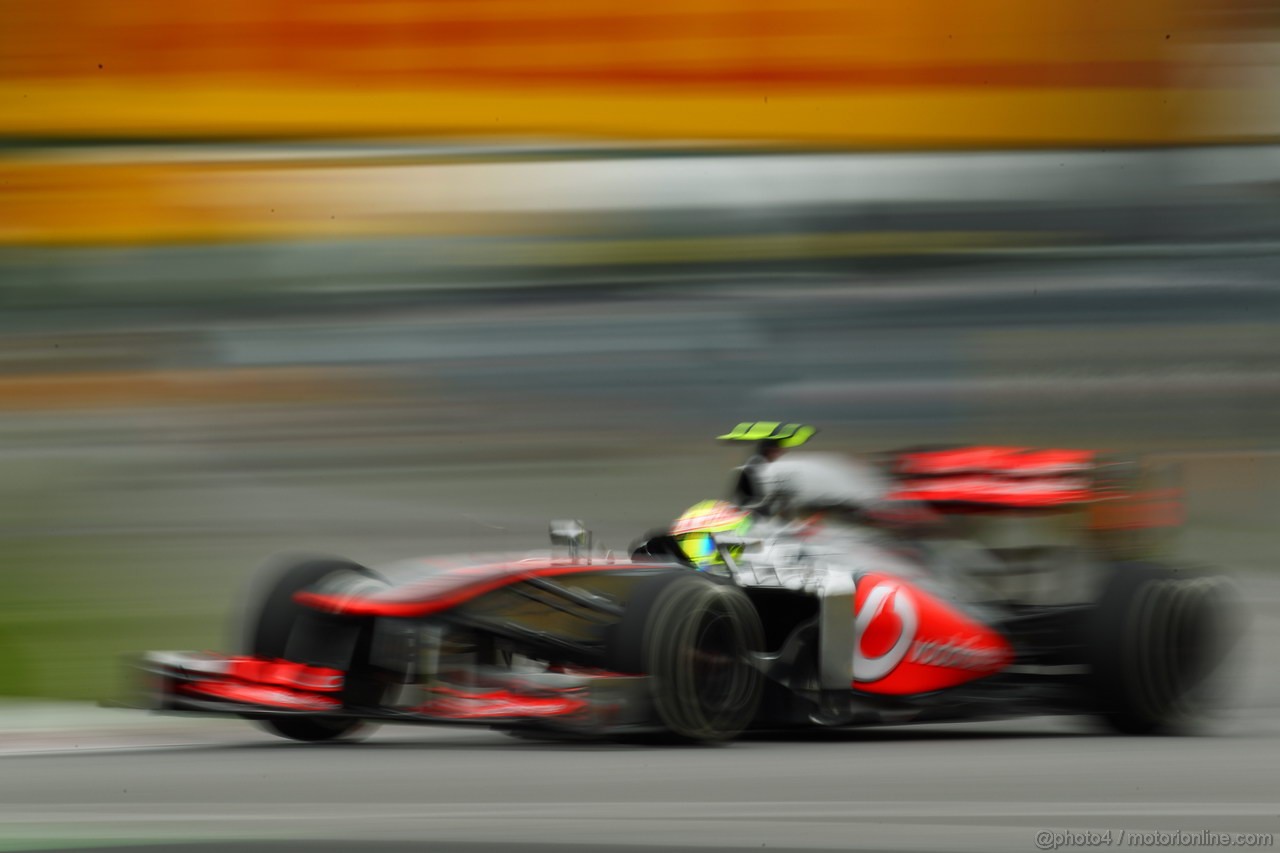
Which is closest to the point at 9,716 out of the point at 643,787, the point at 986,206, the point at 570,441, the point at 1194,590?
the point at 643,787

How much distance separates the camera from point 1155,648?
8.52 metres

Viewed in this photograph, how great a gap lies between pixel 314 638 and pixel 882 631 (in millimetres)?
2220

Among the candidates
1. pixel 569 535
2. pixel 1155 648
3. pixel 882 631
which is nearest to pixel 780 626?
pixel 882 631

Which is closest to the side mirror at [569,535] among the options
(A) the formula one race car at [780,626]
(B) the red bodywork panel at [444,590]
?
(A) the formula one race car at [780,626]

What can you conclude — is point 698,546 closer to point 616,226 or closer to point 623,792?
point 623,792

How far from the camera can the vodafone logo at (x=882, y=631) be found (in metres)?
7.83

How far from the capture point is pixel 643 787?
19.3 ft

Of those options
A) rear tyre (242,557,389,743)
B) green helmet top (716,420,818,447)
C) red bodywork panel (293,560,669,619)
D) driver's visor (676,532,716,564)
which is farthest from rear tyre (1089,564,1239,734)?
rear tyre (242,557,389,743)

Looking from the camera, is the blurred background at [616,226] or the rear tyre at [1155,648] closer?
the rear tyre at [1155,648]

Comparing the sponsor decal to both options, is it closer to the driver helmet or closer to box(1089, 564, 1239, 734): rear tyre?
box(1089, 564, 1239, 734): rear tyre

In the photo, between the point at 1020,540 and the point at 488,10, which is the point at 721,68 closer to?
the point at 488,10

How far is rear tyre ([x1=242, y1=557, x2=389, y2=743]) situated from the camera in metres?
7.43

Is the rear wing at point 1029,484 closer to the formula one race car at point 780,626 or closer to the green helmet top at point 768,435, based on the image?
the formula one race car at point 780,626

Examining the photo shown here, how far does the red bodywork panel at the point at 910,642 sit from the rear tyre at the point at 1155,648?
504mm
